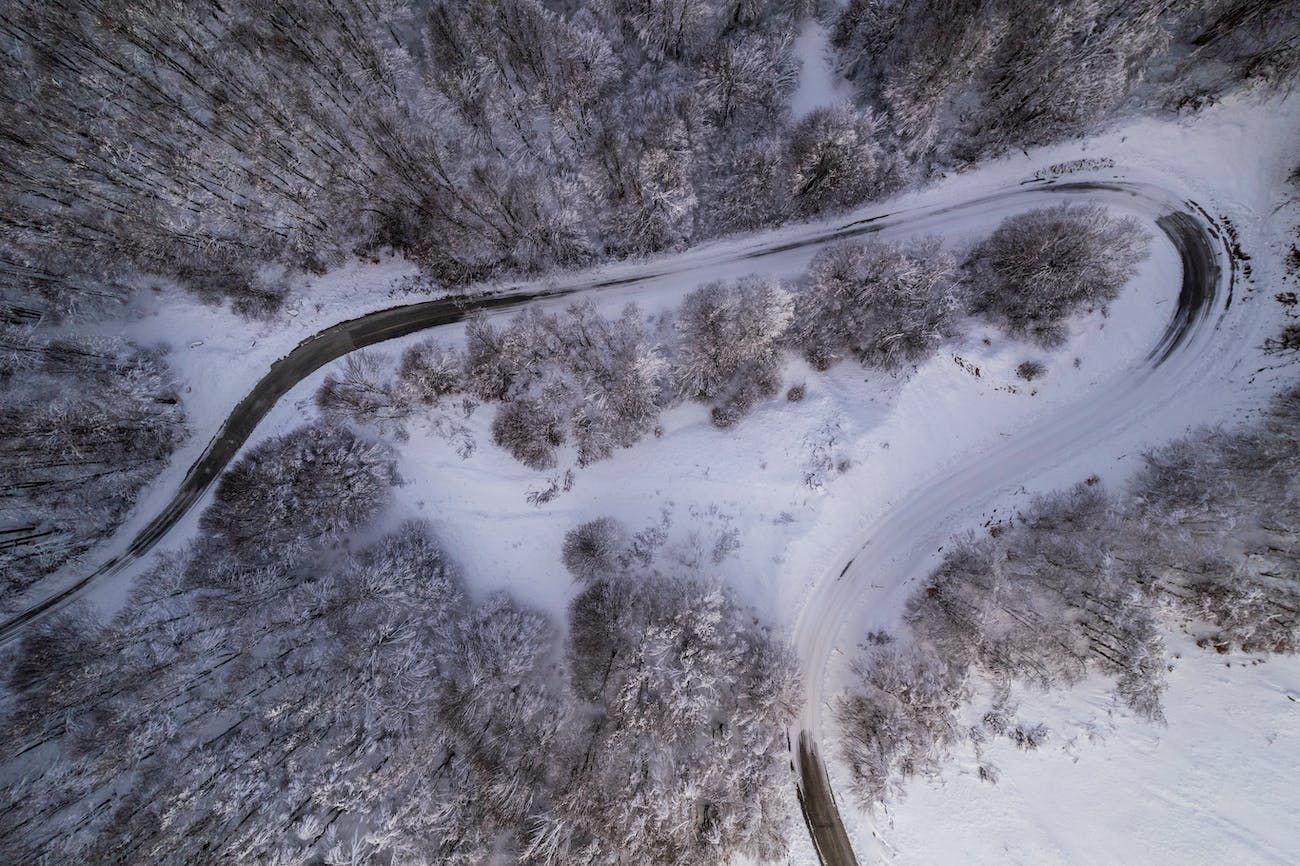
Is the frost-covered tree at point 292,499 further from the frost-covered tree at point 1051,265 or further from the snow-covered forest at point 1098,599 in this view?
the frost-covered tree at point 1051,265

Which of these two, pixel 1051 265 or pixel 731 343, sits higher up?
pixel 1051 265

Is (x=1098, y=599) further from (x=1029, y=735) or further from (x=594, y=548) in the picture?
(x=594, y=548)

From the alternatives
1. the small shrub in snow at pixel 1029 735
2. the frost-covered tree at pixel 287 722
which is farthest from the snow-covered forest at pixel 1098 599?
the frost-covered tree at pixel 287 722

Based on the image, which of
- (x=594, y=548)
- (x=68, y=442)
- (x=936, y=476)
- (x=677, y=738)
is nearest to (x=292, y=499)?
(x=68, y=442)

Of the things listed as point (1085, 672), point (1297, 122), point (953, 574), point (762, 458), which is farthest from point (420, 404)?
point (1297, 122)

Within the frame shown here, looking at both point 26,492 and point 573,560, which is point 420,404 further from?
point 26,492
